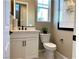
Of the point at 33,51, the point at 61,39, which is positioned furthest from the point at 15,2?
the point at 61,39

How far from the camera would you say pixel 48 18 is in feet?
16.0

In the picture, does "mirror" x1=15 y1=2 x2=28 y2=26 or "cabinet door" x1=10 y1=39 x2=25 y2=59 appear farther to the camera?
"mirror" x1=15 y1=2 x2=28 y2=26

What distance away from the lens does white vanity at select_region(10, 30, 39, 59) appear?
3.19 metres

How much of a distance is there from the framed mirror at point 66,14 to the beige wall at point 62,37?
18 cm

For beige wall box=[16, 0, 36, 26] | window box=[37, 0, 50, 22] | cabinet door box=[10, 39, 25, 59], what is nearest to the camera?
cabinet door box=[10, 39, 25, 59]

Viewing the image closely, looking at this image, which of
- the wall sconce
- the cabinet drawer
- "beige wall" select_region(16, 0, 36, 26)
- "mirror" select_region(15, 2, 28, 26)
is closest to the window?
"beige wall" select_region(16, 0, 36, 26)

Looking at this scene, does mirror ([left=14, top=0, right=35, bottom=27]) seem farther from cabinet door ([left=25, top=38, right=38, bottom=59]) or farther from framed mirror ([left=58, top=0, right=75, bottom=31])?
framed mirror ([left=58, top=0, right=75, bottom=31])

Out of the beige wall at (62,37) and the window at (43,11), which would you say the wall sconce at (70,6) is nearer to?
the beige wall at (62,37)

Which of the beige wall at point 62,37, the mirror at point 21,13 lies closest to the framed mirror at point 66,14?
the beige wall at point 62,37

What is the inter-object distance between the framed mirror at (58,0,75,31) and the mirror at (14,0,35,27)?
3.07 feet

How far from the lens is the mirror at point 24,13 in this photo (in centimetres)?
393

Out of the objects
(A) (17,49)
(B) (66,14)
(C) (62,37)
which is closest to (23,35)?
(A) (17,49)

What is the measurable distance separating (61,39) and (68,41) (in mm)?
529

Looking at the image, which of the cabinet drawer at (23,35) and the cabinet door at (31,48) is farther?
the cabinet door at (31,48)
